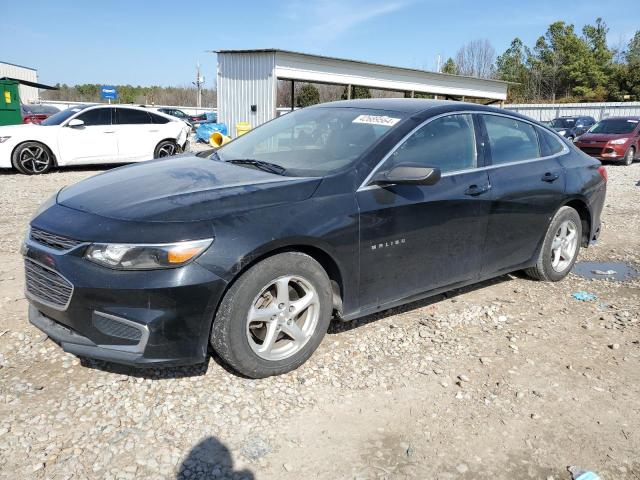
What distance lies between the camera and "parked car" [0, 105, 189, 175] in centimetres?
1129

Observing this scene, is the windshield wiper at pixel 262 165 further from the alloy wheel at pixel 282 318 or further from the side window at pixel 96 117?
the side window at pixel 96 117

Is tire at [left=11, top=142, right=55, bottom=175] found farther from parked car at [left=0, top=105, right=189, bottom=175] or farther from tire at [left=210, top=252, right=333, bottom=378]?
tire at [left=210, top=252, right=333, bottom=378]

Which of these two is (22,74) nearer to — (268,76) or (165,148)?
(268,76)

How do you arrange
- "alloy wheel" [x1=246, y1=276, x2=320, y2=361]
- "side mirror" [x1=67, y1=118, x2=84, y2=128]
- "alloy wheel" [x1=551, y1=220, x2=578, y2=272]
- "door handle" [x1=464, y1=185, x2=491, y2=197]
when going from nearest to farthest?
"alloy wheel" [x1=246, y1=276, x2=320, y2=361]
"door handle" [x1=464, y1=185, x2=491, y2=197]
"alloy wheel" [x1=551, y1=220, x2=578, y2=272]
"side mirror" [x1=67, y1=118, x2=84, y2=128]

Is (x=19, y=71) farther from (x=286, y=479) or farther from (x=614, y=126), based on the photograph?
(x=286, y=479)

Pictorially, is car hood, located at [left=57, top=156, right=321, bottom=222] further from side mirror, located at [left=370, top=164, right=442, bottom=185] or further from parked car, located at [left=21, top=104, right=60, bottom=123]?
parked car, located at [left=21, top=104, right=60, bottom=123]

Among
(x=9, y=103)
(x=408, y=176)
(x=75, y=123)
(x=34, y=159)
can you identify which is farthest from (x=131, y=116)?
(x=408, y=176)

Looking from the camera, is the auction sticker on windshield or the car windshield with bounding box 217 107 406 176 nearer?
the car windshield with bounding box 217 107 406 176

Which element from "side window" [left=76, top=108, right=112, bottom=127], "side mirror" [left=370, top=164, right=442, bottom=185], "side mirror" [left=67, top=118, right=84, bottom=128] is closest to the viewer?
"side mirror" [left=370, top=164, right=442, bottom=185]

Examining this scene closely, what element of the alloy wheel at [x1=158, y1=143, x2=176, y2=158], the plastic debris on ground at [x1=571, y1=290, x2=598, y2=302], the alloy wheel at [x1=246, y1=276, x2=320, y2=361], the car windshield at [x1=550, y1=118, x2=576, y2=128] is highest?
the car windshield at [x1=550, y1=118, x2=576, y2=128]

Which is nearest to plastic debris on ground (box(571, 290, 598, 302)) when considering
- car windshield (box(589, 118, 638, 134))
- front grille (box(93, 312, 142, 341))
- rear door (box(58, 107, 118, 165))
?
front grille (box(93, 312, 142, 341))

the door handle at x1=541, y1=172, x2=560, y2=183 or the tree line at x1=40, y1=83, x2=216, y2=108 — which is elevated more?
the tree line at x1=40, y1=83, x2=216, y2=108

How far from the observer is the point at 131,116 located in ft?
41.7

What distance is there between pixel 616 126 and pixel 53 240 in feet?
62.5
